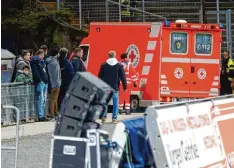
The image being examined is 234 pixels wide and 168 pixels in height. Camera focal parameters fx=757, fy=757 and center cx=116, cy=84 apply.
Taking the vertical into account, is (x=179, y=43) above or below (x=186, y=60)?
above

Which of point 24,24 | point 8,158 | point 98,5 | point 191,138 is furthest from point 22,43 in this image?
point 191,138

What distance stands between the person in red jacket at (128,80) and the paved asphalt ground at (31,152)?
16.0 feet

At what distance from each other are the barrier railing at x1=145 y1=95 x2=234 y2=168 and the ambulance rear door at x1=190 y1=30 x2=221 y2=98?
37.2ft

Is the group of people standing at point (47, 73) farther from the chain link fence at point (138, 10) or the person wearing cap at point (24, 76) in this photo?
the chain link fence at point (138, 10)

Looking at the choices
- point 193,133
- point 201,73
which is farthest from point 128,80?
point 193,133

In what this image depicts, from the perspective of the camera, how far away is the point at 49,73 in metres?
18.3

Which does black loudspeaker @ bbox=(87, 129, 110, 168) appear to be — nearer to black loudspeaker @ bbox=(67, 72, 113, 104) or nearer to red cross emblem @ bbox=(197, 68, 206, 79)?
black loudspeaker @ bbox=(67, 72, 113, 104)

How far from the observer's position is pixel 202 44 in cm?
2188

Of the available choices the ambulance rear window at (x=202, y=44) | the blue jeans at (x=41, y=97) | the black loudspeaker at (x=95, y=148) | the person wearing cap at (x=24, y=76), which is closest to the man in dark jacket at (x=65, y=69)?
the blue jeans at (x=41, y=97)

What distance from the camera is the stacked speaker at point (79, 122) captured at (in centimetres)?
767

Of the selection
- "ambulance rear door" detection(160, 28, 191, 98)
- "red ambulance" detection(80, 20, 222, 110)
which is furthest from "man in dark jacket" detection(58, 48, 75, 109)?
"ambulance rear door" detection(160, 28, 191, 98)

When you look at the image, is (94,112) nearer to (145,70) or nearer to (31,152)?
(31,152)

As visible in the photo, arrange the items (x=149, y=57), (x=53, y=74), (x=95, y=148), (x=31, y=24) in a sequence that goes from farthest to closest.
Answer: (x=31, y=24) → (x=149, y=57) → (x=53, y=74) → (x=95, y=148)

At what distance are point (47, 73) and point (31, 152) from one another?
17.6ft
